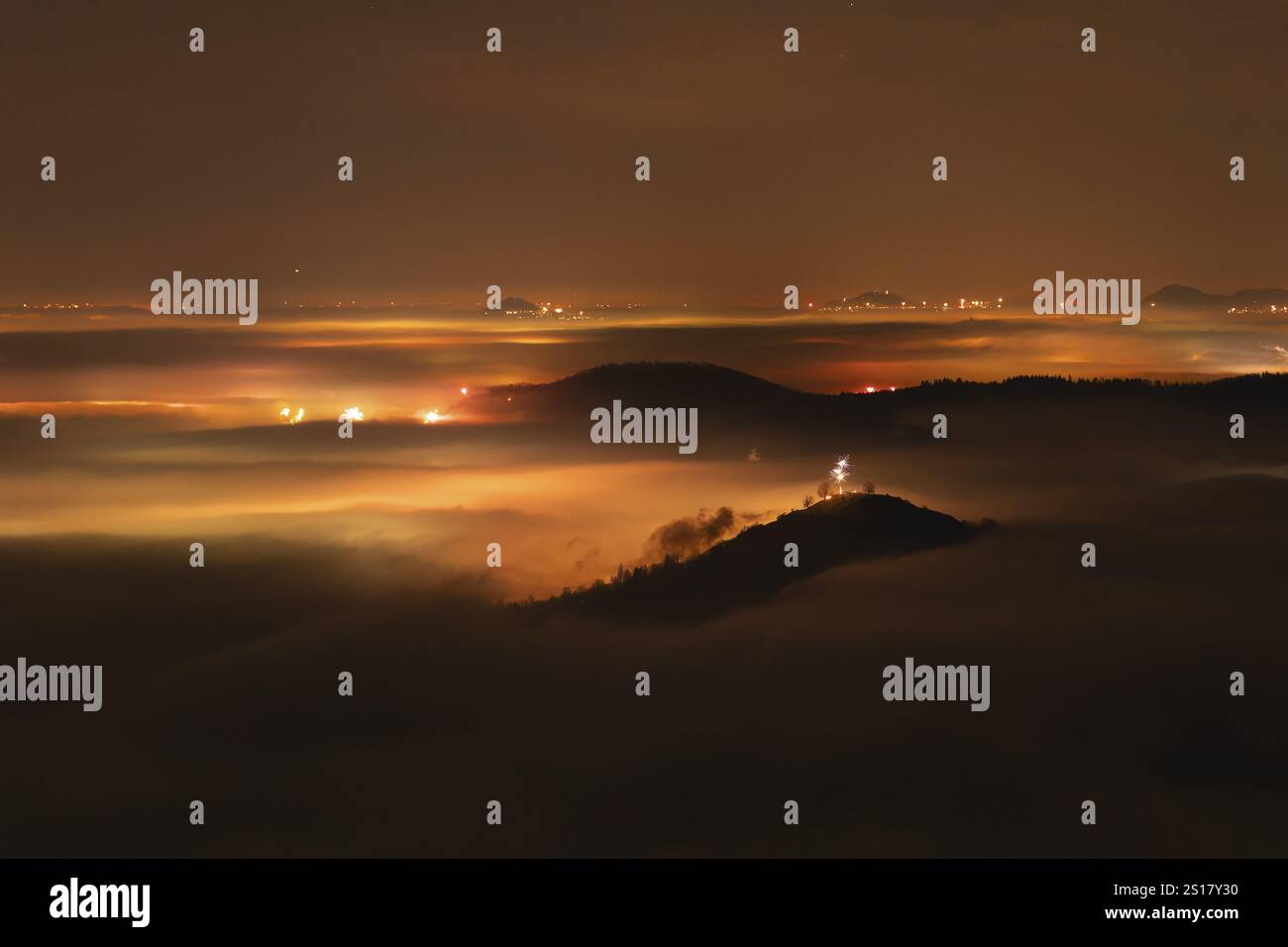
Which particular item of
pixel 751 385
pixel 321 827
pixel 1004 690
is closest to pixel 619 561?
pixel 1004 690

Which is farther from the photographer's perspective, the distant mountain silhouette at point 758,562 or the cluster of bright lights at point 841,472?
the cluster of bright lights at point 841,472

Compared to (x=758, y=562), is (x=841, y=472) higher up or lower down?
higher up

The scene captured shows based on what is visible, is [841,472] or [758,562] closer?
[758,562]

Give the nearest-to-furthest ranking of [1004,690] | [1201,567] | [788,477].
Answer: [1004,690], [1201,567], [788,477]

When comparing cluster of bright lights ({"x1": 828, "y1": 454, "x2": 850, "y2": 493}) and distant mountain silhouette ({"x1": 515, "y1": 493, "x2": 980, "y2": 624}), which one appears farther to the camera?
cluster of bright lights ({"x1": 828, "y1": 454, "x2": 850, "y2": 493})

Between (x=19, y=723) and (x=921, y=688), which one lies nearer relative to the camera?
(x=921, y=688)

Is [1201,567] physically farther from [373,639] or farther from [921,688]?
[373,639]

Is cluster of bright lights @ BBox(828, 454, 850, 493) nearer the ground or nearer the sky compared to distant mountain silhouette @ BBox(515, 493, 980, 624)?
nearer the sky

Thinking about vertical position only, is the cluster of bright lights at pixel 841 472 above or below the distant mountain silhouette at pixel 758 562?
above
